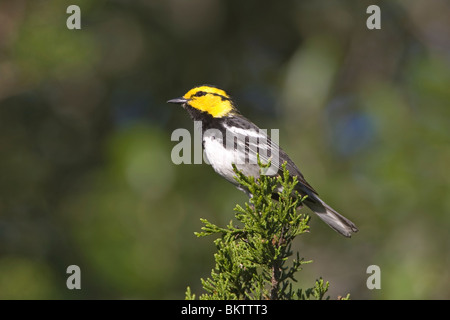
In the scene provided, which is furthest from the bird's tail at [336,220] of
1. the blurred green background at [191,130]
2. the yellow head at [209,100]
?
the blurred green background at [191,130]

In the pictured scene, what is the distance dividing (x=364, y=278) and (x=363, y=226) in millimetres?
676

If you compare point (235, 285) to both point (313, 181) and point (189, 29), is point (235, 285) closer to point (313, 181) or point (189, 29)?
point (313, 181)

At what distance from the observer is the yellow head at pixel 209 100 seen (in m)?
4.91

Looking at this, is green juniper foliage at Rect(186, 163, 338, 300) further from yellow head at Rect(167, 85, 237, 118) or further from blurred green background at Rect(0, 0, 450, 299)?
blurred green background at Rect(0, 0, 450, 299)

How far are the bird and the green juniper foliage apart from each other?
39.1 inches

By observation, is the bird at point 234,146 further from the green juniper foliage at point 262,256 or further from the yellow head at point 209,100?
the green juniper foliage at point 262,256

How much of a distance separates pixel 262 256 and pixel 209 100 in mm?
2181

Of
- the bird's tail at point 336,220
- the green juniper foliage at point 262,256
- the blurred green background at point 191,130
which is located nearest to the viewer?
the green juniper foliage at point 262,256

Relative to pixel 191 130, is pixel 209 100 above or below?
below

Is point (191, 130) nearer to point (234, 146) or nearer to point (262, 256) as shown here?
point (234, 146)

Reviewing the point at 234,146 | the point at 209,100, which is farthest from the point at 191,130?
the point at 234,146

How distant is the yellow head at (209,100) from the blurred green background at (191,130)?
123 cm

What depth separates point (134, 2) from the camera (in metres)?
8.23

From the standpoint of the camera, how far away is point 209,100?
4957 mm
